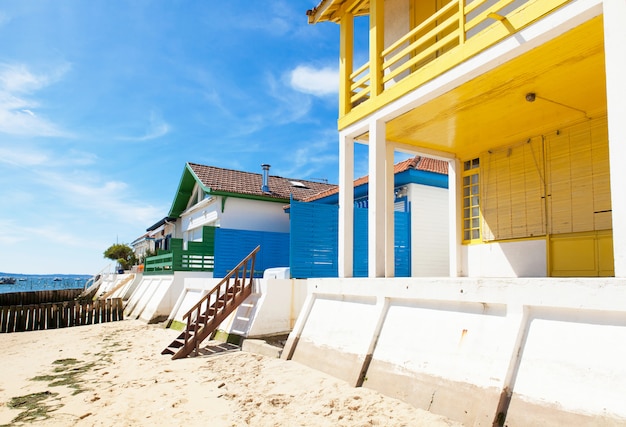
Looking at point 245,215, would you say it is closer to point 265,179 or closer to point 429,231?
point 265,179

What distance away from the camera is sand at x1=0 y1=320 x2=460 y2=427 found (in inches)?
203

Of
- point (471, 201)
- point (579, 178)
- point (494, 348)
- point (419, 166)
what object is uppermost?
point (419, 166)

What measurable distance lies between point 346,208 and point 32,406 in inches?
229

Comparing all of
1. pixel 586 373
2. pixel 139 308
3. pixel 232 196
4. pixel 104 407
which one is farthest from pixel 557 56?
pixel 139 308

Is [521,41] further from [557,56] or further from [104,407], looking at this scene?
[104,407]

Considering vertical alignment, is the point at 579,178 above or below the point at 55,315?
above

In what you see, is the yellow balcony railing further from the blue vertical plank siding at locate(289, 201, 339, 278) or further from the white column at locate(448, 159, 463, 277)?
the blue vertical plank siding at locate(289, 201, 339, 278)

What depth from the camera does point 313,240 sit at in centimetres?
1151

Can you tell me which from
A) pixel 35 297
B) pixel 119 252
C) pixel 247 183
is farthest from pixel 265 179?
pixel 119 252

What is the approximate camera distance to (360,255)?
12289 millimetres

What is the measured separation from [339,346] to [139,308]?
1328 cm

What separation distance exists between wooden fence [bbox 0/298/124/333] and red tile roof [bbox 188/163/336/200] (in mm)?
6099

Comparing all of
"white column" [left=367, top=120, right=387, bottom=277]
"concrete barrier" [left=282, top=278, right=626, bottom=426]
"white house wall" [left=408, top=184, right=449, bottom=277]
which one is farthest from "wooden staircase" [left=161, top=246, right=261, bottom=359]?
"white house wall" [left=408, top=184, right=449, bottom=277]

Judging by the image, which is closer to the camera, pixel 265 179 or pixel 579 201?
pixel 579 201
